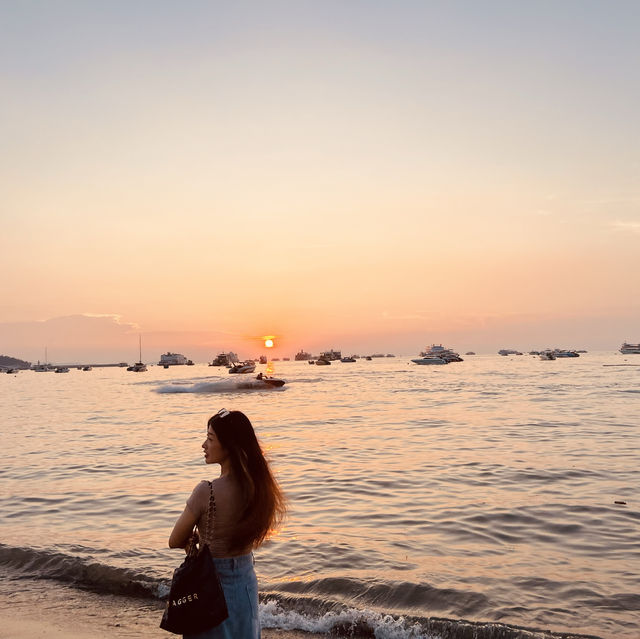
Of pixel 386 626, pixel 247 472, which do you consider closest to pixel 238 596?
pixel 247 472

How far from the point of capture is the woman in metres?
3.95

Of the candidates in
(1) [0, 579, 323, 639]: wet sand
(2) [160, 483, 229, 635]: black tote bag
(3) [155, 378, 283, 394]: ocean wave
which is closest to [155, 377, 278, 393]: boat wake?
(3) [155, 378, 283, 394]: ocean wave

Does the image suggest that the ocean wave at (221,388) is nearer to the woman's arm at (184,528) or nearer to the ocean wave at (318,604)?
the ocean wave at (318,604)

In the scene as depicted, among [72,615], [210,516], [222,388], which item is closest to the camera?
[210,516]

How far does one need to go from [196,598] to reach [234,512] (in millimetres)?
574

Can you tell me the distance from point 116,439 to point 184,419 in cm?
975

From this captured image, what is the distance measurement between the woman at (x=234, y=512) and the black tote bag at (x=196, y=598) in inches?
10.3

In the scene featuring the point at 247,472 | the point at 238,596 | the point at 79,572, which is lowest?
the point at 79,572

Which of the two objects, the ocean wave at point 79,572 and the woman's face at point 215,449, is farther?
the ocean wave at point 79,572

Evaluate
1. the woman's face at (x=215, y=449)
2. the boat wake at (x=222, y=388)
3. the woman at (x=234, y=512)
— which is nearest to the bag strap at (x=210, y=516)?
the woman at (x=234, y=512)

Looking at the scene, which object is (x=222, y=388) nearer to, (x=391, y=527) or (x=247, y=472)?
(x=391, y=527)

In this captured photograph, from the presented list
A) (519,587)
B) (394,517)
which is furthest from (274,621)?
(394,517)

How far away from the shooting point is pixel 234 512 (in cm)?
401

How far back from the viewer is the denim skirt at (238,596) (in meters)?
3.99
